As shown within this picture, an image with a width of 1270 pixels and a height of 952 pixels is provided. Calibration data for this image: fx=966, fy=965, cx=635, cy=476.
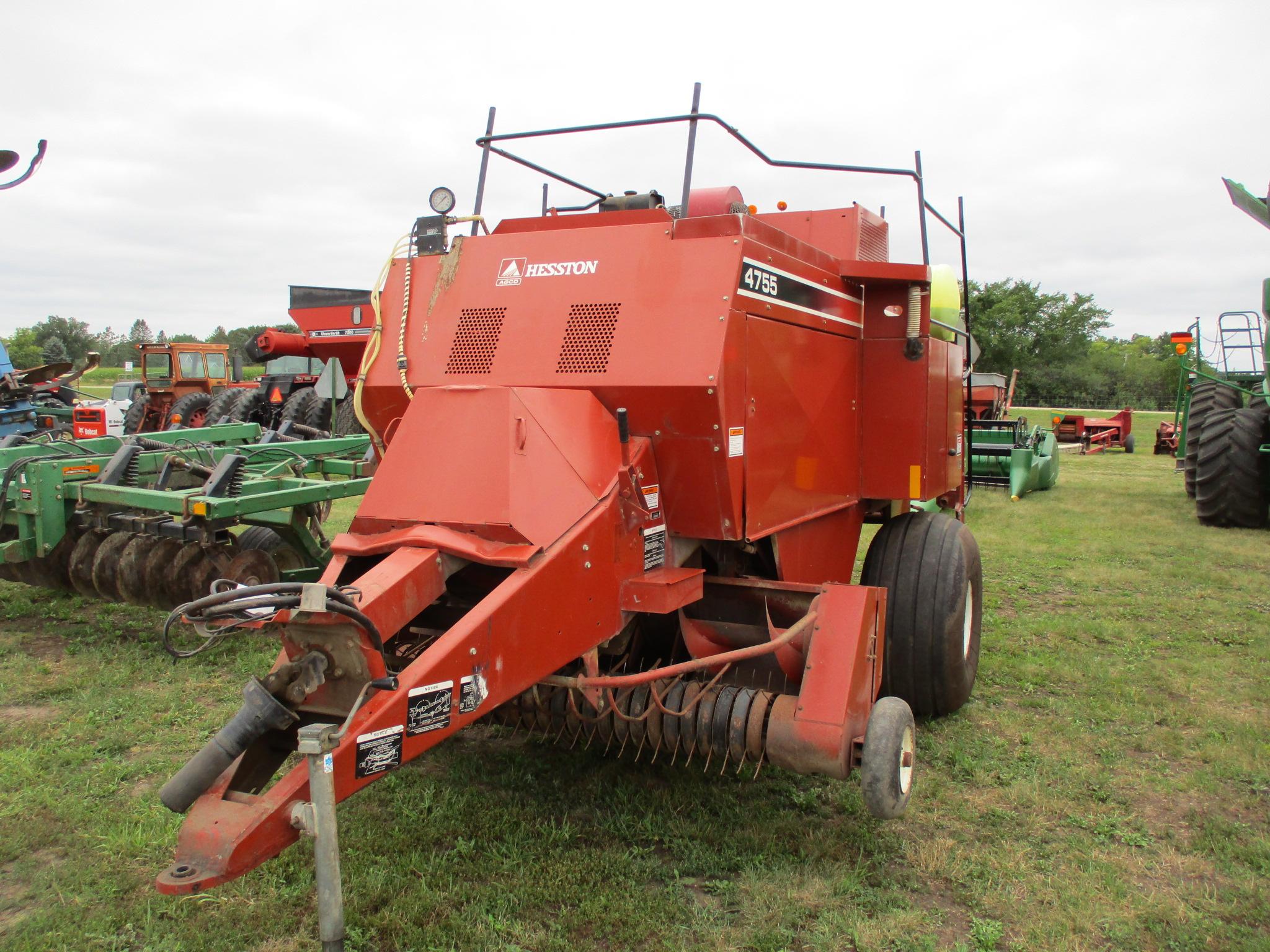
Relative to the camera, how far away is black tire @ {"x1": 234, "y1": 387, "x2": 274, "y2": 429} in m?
16.5

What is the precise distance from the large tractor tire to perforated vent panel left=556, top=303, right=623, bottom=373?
1001 centimetres

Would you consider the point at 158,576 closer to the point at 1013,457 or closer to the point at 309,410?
the point at 309,410

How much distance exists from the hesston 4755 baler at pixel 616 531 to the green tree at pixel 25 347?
51.3 m

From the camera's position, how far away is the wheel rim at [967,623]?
4629 millimetres

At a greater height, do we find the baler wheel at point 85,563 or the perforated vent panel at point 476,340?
the perforated vent panel at point 476,340

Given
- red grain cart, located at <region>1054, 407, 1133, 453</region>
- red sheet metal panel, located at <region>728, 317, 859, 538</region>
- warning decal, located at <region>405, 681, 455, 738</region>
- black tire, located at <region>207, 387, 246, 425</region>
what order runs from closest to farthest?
warning decal, located at <region>405, 681, 455, 738</region> < red sheet metal panel, located at <region>728, 317, 859, 538</region> < black tire, located at <region>207, 387, 246, 425</region> < red grain cart, located at <region>1054, 407, 1133, 453</region>

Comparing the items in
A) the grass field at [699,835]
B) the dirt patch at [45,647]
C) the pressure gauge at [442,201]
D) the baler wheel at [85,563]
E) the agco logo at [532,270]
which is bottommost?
the grass field at [699,835]

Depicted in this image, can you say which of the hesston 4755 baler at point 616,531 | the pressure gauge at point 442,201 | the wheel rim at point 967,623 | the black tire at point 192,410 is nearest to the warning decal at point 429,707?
the hesston 4755 baler at point 616,531

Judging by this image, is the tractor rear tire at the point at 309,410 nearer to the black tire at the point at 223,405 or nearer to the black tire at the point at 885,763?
the black tire at the point at 223,405

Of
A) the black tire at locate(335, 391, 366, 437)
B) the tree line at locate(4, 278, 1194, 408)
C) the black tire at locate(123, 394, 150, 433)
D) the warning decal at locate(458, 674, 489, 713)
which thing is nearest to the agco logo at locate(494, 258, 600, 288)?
the warning decal at locate(458, 674, 489, 713)

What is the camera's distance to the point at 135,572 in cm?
602

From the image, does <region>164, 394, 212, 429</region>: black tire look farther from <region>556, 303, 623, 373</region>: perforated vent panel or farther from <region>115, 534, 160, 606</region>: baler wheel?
<region>556, 303, 623, 373</region>: perforated vent panel

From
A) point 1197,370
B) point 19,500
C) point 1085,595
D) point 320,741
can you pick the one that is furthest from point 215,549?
point 1197,370

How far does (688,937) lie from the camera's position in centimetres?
292
